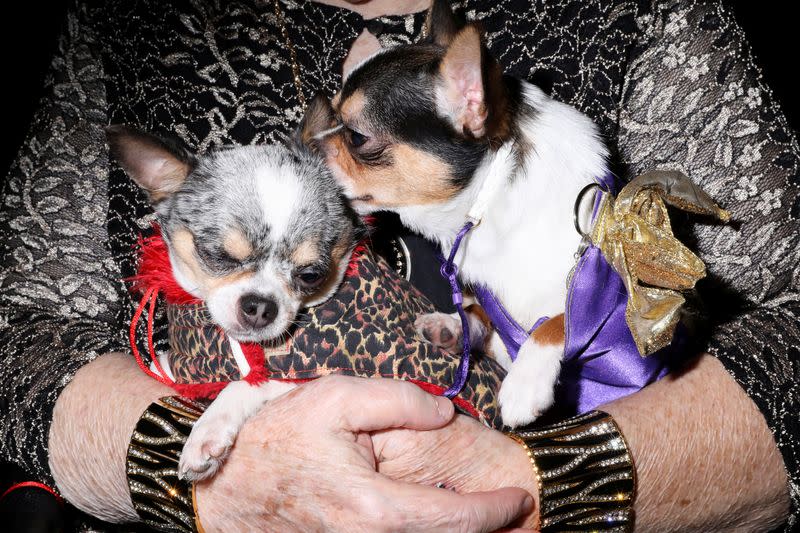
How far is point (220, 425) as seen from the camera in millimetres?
1136

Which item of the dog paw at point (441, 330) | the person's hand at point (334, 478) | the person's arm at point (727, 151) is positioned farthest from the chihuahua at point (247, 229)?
the person's arm at point (727, 151)

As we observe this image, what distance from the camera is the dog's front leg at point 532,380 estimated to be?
1.27m

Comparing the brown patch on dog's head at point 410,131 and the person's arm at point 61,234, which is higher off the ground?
the brown patch on dog's head at point 410,131

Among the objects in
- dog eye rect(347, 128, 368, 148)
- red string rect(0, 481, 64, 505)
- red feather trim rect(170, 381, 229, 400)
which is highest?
dog eye rect(347, 128, 368, 148)

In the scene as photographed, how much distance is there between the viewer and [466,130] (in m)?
1.48

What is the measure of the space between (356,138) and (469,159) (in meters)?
0.25

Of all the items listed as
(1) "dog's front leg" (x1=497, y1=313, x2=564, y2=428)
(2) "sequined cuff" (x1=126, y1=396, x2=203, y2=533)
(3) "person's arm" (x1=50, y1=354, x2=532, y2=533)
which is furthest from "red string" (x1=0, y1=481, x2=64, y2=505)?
(1) "dog's front leg" (x1=497, y1=313, x2=564, y2=428)

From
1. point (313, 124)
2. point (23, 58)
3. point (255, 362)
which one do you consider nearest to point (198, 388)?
point (255, 362)

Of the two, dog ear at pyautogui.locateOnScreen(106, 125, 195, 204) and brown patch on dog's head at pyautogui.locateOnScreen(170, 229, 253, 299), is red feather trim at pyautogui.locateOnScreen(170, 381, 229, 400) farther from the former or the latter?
dog ear at pyautogui.locateOnScreen(106, 125, 195, 204)

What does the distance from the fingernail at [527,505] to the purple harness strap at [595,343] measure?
227mm

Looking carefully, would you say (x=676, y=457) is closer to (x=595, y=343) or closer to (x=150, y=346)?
(x=595, y=343)

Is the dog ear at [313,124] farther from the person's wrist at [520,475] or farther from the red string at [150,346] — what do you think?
the person's wrist at [520,475]

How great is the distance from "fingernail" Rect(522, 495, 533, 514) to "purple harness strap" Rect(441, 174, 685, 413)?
23 centimetres

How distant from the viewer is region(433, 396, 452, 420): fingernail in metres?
1.16
